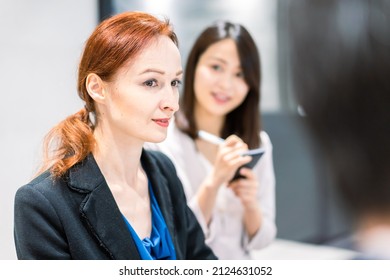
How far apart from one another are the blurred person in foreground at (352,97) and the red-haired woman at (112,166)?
0.67 meters

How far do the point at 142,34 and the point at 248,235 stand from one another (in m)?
0.82

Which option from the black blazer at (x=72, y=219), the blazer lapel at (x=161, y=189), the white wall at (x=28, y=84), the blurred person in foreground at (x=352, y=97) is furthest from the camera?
the blurred person in foreground at (x=352, y=97)

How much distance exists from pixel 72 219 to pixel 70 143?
179 millimetres

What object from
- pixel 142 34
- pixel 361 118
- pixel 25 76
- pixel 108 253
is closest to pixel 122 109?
pixel 142 34

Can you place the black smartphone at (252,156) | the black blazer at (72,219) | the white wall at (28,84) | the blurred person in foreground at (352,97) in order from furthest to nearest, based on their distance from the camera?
the blurred person in foreground at (352,97) < the black smartphone at (252,156) < the white wall at (28,84) < the black blazer at (72,219)

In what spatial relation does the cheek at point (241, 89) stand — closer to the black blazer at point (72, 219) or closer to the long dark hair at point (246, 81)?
the long dark hair at point (246, 81)

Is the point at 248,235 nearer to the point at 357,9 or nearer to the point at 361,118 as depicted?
the point at 361,118

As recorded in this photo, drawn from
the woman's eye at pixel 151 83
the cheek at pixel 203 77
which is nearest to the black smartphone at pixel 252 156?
the cheek at pixel 203 77

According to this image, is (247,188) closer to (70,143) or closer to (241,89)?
(241,89)

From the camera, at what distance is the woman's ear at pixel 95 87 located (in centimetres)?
118

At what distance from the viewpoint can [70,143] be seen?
1163mm

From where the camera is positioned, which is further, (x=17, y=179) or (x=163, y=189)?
(x=17, y=179)

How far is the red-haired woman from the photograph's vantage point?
3.59ft

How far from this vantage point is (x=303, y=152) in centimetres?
177
